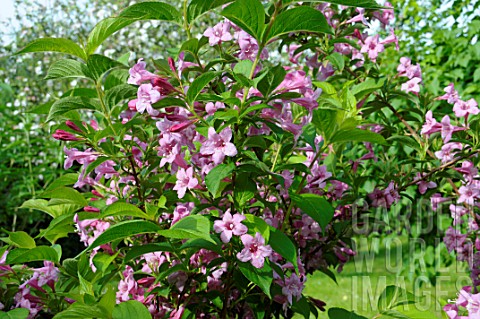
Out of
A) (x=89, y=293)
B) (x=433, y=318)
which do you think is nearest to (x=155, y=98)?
(x=89, y=293)

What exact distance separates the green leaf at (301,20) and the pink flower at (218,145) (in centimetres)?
24

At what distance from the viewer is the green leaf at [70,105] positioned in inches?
54.9

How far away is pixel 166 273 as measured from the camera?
134cm

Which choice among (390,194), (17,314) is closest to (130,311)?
(17,314)

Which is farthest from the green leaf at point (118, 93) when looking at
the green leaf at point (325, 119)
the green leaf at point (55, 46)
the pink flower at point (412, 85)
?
the pink flower at point (412, 85)

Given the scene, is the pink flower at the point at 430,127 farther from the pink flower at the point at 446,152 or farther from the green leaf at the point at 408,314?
the green leaf at the point at 408,314

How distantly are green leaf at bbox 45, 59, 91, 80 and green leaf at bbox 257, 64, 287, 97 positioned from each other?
0.42m

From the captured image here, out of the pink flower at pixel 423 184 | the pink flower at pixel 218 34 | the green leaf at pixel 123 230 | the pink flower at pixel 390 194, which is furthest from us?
the pink flower at pixel 423 184

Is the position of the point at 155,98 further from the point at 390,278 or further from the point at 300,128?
the point at 390,278

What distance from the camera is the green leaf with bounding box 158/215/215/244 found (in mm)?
1161

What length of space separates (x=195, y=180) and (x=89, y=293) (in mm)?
421

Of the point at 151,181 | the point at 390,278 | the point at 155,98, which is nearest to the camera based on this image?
the point at 155,98

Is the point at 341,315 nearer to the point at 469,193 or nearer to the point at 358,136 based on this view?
the point at 358,136

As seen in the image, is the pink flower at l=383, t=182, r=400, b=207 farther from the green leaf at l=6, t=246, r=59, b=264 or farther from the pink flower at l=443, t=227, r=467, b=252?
the green leaf at l=6, t=246, r=59, b=264
